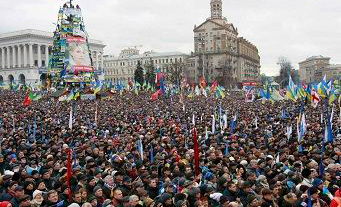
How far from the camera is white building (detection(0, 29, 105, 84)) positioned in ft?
318

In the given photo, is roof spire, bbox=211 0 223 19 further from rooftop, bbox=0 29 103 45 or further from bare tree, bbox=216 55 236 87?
rooftop, bbox=0 29 103 45

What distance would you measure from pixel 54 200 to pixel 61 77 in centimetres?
3899

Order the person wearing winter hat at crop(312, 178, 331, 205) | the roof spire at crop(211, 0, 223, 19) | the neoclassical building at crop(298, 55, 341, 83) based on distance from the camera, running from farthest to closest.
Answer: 1. the neoclassical building at crop(298, 55, 341, 83)
2. the roof spire at crop(211, 0, 223, 19)
3. the person wearing winter hat at crop(312, 178, 331, 205)

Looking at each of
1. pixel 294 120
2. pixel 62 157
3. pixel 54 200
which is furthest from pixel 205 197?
pixel 294 120

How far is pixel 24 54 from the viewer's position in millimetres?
97875

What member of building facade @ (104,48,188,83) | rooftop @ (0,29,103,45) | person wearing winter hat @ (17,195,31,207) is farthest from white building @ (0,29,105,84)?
person wearing winter hat @ (17,195,31,207)

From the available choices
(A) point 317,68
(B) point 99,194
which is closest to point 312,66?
(A) point 317,68

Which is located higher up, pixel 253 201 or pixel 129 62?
pixel 129 62

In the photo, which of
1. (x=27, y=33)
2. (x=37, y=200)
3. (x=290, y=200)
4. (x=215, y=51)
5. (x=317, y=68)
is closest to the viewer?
(x=290, y=200)

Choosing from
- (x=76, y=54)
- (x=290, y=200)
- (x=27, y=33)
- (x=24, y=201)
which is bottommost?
(x=290, y=200)

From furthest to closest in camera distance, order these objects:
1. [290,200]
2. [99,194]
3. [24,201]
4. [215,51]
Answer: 1. [215,51]
2. [99,194]
3. [290,200]
4. [24,201]

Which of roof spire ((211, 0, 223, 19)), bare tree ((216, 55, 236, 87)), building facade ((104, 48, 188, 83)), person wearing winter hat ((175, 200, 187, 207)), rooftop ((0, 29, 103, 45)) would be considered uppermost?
roof spire ((211, 0, 223, 19))

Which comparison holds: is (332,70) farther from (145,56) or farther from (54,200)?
(54,200)

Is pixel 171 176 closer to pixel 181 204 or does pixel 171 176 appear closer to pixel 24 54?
pixel 181 204
